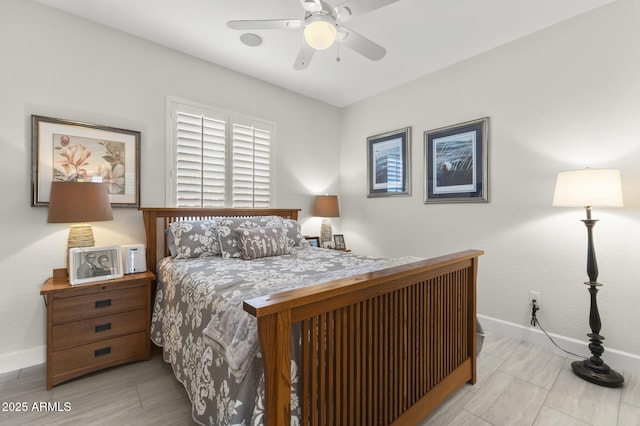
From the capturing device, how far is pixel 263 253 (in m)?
2.53

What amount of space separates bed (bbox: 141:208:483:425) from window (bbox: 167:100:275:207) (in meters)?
0.94

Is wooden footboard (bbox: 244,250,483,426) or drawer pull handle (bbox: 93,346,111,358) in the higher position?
wooden footboard (bbox: 244,250,483,426)

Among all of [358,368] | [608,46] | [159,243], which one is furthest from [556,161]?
[159,243]

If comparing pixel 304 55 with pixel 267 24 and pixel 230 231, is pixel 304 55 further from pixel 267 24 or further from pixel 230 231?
pixel 230 231

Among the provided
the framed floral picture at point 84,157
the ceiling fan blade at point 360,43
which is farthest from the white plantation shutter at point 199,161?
the ceiling fan blade at point 360,43

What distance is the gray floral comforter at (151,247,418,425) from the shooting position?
1.08 m

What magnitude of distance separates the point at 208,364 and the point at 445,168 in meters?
2.89

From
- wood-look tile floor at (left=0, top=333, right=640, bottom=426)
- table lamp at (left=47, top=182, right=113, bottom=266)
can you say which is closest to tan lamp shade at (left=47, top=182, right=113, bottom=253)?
table lamp at (left=47, top=182, right=113, bottom=266)

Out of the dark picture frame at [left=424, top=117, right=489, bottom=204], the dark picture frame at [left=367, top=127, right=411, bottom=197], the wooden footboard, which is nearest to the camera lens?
the wooden footboard

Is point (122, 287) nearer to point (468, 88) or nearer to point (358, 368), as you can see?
point (358, 368)

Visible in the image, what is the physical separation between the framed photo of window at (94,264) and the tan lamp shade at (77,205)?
0.09m

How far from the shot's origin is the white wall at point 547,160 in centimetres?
214

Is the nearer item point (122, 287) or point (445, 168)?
point (122, 287)

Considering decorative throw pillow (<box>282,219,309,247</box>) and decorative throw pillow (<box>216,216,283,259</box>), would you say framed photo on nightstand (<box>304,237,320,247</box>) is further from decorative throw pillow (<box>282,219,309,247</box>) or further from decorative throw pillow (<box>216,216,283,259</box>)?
decorative throw pillow (<box>216,216,283,259</box>)
